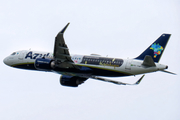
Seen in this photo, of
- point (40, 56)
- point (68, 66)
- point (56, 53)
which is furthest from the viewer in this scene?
point (40, 56)

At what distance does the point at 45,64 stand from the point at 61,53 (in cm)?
416

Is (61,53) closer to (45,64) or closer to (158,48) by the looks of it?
(45,64)

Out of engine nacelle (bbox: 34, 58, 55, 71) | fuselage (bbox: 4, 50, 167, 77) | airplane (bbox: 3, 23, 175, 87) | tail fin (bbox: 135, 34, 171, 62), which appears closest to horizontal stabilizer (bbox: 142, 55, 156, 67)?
airplane (bbox: 3, 23, 175, 87)

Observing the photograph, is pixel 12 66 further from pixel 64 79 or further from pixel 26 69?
pixel 64 79

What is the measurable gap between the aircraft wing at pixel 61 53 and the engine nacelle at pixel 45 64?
101 cm

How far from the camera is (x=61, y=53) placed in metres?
44.4

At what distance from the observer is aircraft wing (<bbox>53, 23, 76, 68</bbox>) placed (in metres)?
41.7

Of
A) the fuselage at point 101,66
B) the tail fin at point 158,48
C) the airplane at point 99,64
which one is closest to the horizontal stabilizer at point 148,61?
the airplane at point 99,64

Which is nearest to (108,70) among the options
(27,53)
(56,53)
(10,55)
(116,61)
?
(116,61)

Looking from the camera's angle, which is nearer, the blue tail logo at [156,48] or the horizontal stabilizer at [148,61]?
the horizontal stabilizer at [148,61]

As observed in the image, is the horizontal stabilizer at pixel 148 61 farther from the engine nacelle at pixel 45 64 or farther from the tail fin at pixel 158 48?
the engine nacelle at pixel 45 64

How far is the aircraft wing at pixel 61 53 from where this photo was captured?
41.7m

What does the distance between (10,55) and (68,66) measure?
13156mm

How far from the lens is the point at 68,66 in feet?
156
